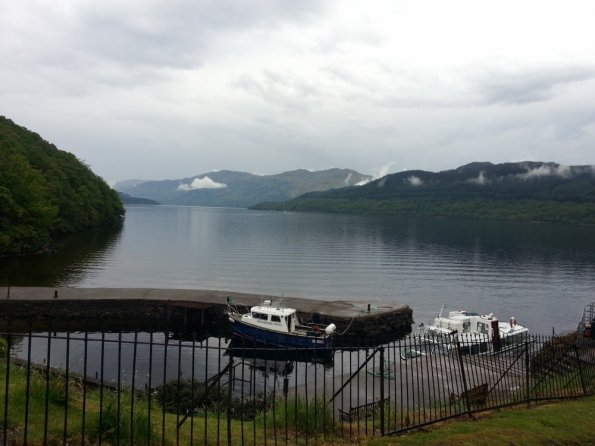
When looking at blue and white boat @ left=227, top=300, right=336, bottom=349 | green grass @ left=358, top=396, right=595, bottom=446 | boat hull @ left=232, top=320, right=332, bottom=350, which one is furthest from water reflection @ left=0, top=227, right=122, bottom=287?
green grass @ left=358, top=396, right=595, bottom=446

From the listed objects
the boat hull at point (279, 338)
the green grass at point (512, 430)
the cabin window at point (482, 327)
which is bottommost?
the boat hull at point (279, 338)

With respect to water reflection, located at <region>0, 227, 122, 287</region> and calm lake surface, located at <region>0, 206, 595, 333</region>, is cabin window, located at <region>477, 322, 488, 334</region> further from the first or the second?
water reflection, located at <region>0, 227, 122, 287</region>

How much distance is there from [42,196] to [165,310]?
145 ft

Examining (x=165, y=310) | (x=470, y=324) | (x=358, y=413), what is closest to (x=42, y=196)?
(x=165, y=310)

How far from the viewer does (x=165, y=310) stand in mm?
40438

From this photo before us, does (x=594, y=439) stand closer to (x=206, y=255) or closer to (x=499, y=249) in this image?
(x=206, y=255)

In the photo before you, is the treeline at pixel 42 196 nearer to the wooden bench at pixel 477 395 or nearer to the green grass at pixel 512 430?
the wooden bench at pixel 477 395

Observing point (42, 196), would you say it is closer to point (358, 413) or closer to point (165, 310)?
point (165, 310)

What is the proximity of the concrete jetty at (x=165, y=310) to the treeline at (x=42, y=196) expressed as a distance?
26.6m

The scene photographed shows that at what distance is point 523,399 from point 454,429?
507cm

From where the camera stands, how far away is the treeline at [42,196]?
6228 centimetres

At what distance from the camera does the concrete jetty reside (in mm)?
37344

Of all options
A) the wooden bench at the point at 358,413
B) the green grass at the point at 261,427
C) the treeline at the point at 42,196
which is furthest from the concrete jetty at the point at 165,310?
the green grass at the point at 261,427

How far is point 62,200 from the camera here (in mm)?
92688
